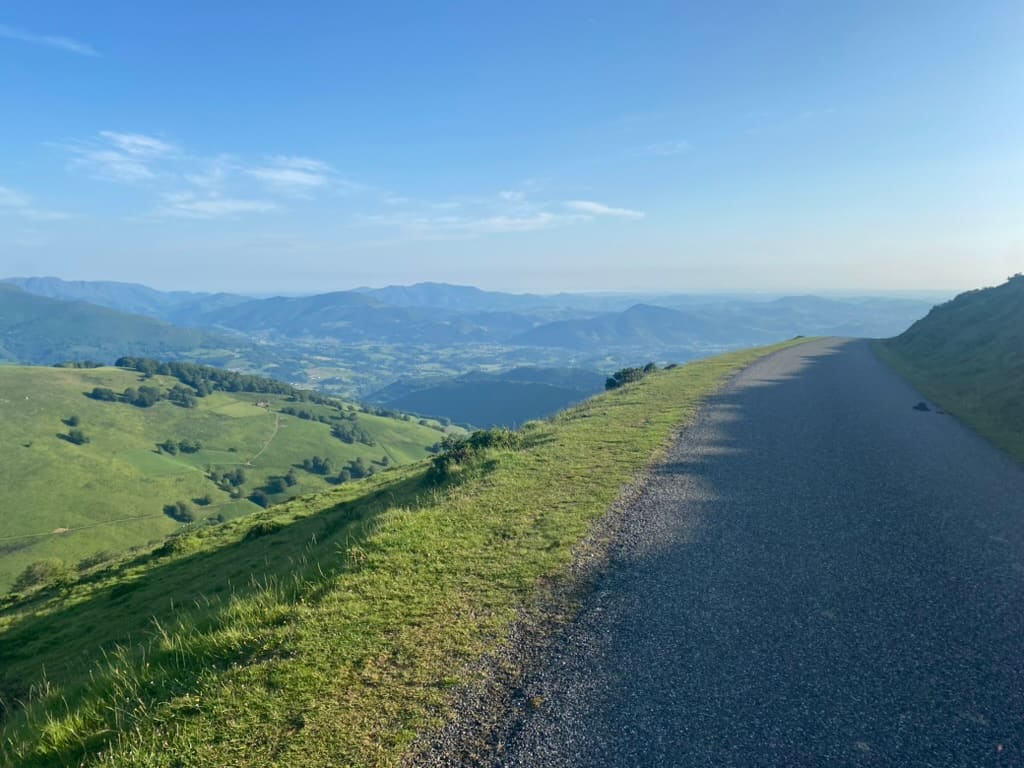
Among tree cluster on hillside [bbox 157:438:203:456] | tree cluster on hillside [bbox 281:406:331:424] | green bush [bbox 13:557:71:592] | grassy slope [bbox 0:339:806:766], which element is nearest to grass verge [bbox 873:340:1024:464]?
grassy slope [bbox 0:339:806:766]

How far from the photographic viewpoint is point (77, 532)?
93.0 meters

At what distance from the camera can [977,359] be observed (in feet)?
117

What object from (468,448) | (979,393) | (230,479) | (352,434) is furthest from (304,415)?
(979,393)

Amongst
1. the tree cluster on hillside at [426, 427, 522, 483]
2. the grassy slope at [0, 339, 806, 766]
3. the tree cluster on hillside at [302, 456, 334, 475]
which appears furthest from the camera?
the tree cluster on hillside at [302, 456, 334, 475]

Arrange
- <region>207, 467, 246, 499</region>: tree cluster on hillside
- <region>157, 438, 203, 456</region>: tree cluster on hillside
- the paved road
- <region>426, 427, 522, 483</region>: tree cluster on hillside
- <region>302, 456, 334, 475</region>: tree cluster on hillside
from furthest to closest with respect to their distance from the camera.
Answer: <region>157, 438, 203, 456</region>: tree cluster on hillside < <region>302, 456, 334, 475</region>: tree cluster on hillside < <region>207, 467, 246, 499</region>: tree cluster on hillside < <region>426, 427, 522, 483</region>: tree cluster on hillside < the paved road

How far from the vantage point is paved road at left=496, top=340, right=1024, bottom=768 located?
5902 mm

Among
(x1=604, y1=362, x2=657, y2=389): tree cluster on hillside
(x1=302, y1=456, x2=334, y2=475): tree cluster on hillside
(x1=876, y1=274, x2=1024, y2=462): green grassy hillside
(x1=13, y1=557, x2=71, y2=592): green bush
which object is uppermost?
(x1=876, y1=274, x2=1024, y2=462): green grassy hillside

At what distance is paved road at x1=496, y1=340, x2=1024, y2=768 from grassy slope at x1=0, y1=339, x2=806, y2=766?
1.47 m

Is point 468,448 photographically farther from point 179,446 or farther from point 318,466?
point 179,446

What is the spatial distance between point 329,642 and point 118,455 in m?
155

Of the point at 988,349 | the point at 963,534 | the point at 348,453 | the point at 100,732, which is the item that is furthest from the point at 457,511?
the point at 348,453

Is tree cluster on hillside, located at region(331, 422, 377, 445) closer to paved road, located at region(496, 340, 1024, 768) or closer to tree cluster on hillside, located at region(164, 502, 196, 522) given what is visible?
tree cluster on hillside, located at region(164, 502, 196, 522)

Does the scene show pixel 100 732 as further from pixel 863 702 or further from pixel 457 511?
pixel 863 702

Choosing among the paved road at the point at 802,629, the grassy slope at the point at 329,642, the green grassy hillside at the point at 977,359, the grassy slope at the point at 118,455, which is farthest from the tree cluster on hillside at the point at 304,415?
the paved road at the point at 802,629
